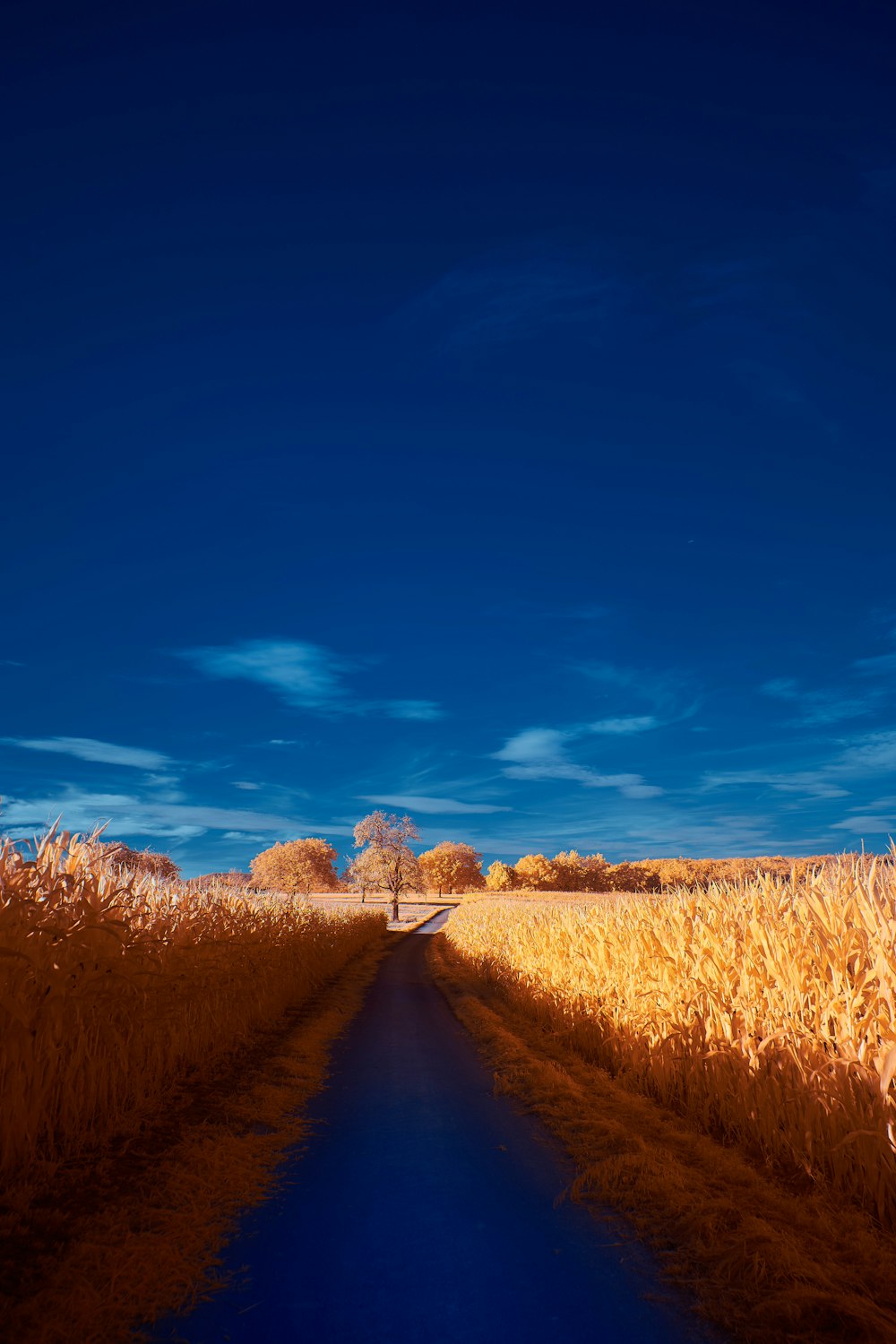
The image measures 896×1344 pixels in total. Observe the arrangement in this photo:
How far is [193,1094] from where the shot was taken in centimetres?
769

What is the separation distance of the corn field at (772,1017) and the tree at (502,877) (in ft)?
407

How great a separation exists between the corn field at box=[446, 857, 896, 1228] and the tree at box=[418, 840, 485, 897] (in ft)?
418

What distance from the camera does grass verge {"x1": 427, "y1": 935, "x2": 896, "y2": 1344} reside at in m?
3.58

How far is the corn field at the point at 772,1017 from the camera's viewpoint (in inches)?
196

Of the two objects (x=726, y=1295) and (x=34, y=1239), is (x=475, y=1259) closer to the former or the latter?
(x=726, y=1295)

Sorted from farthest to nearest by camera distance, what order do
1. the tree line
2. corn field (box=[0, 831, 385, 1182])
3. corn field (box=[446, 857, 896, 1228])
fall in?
1. the tree line
2. corn field (box=[0, 831, 385, 1182])
3. corn field (box=[446, 857, 896, 1228])

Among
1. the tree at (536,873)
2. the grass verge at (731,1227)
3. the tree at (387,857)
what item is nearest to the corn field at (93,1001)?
the grass verge at (731,1227)

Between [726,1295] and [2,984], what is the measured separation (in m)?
5.38

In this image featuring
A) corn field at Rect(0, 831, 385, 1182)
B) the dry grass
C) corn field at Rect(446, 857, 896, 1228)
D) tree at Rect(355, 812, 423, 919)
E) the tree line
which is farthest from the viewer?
tree at Rect(355, 812, 423, 919)

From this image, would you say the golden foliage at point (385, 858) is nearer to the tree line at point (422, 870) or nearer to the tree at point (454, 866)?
the tree line at point (422, 870)

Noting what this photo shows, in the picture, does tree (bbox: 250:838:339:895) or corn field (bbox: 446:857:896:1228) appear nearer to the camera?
corn field (bbox: 446:857:896:1228)

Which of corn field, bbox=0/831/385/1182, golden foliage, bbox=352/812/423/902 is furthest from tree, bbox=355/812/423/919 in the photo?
corn field, bbox=0/831/385/1182

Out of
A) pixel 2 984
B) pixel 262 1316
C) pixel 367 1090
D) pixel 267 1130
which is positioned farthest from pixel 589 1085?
pixel 2 984

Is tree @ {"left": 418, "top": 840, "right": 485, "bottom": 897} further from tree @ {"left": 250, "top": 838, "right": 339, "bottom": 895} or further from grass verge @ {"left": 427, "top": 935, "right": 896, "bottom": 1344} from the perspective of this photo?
grass verge @ {"left": 427, "top": 935, "right": 896, "bottom": 1344}
